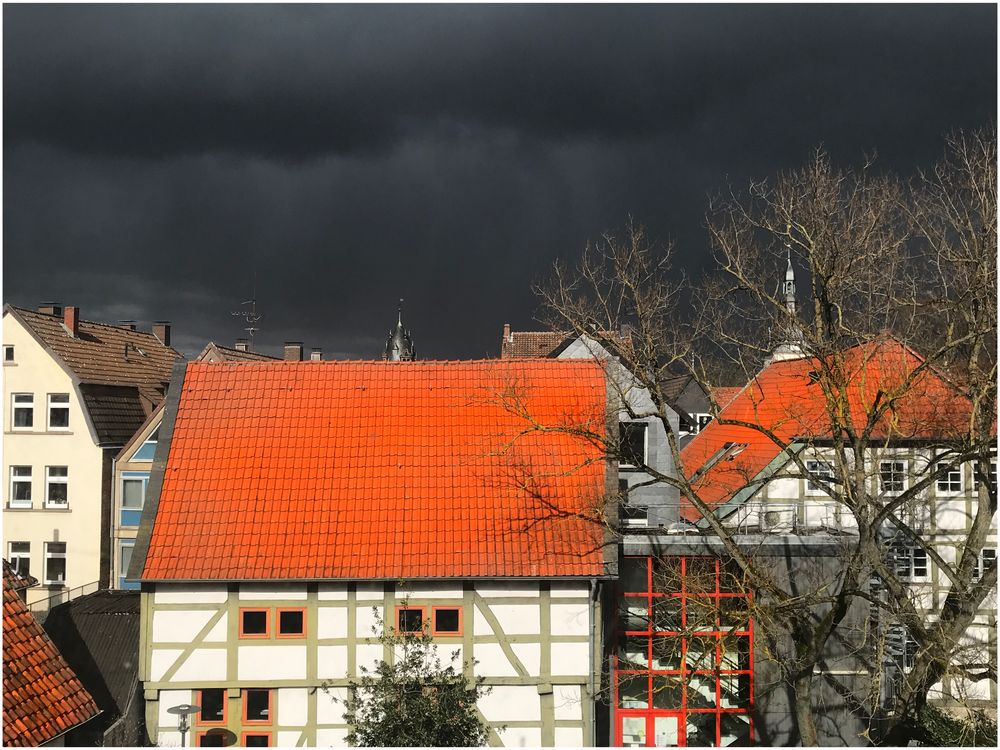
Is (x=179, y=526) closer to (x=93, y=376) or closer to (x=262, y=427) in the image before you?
(x=262, y=427)

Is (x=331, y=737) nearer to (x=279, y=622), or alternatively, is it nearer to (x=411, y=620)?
(x=279, y=622)

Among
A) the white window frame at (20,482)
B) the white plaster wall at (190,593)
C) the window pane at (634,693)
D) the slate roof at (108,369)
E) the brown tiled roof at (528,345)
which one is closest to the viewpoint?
the white plaster wall at (190,593)

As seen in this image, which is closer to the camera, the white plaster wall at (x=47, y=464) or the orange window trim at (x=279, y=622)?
the orange window trim at (x=279, y=622)

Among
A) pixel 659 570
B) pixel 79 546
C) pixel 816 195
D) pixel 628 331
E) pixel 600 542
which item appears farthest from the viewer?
pixel 79 546

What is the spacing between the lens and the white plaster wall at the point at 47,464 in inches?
1049

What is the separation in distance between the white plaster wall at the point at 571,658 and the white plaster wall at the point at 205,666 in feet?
18.8

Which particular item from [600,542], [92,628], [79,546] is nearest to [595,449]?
[600,542]

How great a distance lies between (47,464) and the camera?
2717cm

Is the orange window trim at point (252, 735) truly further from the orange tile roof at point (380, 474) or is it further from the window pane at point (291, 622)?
the orange tile roof at point (380, 474)

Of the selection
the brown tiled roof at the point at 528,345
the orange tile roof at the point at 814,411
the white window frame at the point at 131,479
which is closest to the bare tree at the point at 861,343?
the orange tile roof at the point at 814,411

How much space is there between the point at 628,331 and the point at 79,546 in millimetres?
20273

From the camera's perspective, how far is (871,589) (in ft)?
53.4

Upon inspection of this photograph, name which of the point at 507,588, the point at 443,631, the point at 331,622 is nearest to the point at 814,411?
the point at 507,588

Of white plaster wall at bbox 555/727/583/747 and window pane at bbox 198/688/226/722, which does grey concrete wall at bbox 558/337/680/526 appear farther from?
window pane at bbox 198/688/226/722
